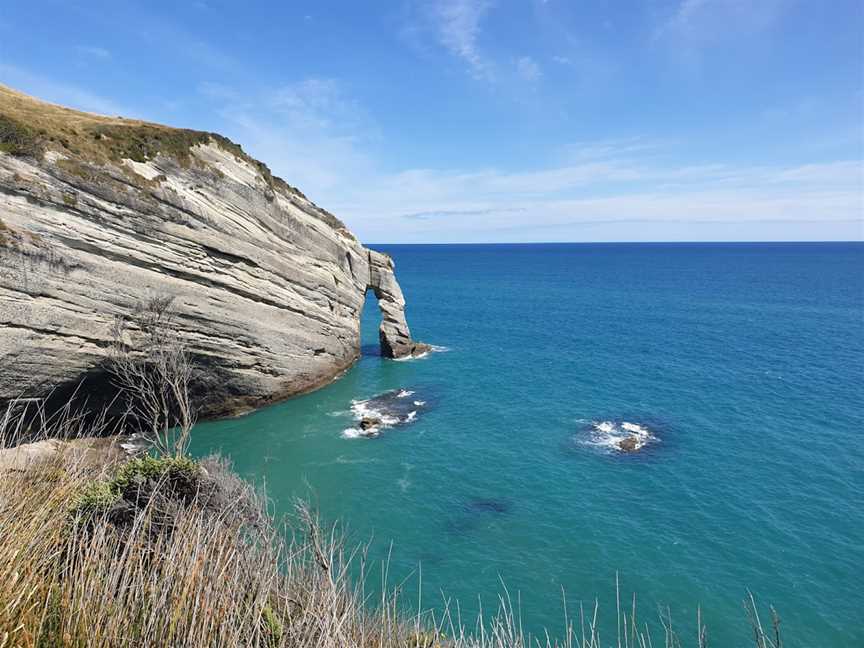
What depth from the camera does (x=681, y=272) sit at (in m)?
176

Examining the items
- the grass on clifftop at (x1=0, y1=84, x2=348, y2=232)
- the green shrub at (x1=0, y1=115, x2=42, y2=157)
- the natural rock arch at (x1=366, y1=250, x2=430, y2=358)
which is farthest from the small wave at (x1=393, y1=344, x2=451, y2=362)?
the green shrub at (x1=0, y1=115, x2=42, y2=157)

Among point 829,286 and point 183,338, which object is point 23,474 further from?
point 829,286

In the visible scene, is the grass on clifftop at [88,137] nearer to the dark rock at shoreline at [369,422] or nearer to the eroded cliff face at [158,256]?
the eroded cliff face at [158,256]

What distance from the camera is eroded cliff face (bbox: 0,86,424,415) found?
1159 inches

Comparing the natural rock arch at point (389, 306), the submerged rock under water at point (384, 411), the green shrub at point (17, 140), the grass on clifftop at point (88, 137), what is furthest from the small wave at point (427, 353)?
the green shrub at point (17, 140)

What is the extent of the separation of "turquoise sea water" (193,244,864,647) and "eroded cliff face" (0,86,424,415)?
6062 millimetres

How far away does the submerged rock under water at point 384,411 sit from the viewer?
130ft

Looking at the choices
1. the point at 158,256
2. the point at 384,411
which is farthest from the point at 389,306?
the point at 158,256

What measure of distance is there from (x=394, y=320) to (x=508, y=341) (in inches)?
696

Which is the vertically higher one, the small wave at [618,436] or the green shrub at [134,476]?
the green shrub at [134,476]

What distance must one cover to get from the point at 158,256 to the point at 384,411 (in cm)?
2128

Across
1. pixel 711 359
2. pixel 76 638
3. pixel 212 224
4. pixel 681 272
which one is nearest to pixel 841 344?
pixel 711 359

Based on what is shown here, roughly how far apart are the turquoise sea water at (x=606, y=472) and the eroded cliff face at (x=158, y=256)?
19.9 ft

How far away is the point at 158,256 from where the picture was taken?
34.6m
